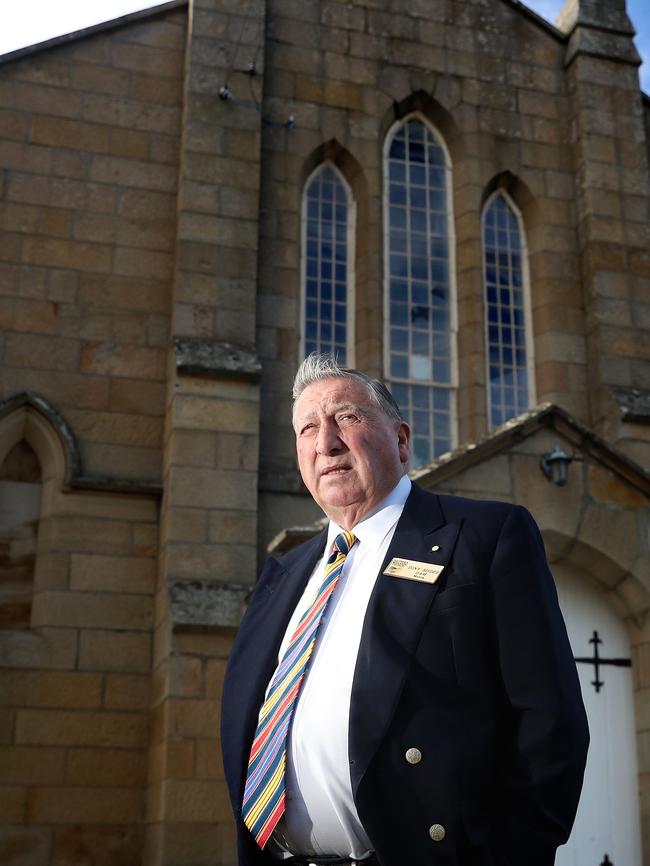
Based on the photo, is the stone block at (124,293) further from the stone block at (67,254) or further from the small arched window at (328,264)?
the small arched window at (328,264)

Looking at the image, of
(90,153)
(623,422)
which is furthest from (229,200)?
(623,422)

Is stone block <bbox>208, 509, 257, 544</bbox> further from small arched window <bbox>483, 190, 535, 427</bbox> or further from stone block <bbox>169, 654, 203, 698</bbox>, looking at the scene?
small arched window <bbox>483, 190, 535, 427</bbox>

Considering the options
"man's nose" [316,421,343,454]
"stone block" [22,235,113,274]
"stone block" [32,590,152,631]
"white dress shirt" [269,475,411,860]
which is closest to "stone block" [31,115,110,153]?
"stone block" [22,235,113,274]

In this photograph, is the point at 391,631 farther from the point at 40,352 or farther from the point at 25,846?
the point at 40,352

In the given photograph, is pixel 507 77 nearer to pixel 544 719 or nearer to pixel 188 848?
pixel 188 848

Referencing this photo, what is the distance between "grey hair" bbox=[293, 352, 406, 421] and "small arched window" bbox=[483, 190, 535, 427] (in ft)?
26.0

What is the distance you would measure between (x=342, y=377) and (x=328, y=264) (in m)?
8.36

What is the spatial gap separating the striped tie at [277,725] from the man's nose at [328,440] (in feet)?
0.86

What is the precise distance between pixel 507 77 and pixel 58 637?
7.89 meters

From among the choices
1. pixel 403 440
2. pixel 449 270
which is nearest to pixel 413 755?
pixel 403 440

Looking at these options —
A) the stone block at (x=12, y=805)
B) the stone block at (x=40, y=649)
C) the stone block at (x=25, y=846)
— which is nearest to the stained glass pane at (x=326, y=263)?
the stone block at (x=40, y=649)

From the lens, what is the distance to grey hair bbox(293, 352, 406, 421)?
3246 mm

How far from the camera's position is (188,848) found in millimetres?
8242

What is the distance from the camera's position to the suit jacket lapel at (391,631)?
2586 mm
